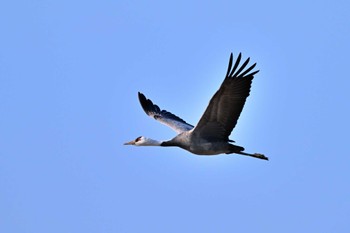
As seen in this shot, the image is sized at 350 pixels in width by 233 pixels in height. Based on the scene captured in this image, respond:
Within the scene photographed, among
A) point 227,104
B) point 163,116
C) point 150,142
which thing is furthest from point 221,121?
point 163,116

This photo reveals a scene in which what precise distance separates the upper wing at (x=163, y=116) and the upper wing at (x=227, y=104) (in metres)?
4.27

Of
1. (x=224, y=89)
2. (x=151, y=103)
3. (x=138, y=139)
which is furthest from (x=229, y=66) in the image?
(x=151, y=103)

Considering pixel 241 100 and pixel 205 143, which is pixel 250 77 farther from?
pixel 205 143

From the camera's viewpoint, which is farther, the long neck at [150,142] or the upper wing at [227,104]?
the long neck at [150,142]

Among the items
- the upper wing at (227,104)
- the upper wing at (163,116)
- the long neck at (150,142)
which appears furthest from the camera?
the upper wing at (163,116)

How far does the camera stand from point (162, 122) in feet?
108

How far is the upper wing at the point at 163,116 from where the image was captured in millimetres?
32188

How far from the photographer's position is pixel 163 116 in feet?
111

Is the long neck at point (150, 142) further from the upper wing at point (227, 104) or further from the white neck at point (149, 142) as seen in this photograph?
the upper wing at point (227, 104)

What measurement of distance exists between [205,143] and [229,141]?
2.64 ft

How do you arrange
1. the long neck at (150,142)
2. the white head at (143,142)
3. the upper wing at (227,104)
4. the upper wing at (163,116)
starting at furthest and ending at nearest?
the upper wing at (163,116) → the white head at (143,142) → the long neck at (150,142) → the upper wing at (227,104)

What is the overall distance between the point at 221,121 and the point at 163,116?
22.4ft

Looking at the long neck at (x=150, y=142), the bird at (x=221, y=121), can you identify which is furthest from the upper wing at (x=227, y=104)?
the long neck at (x=150, y=142)

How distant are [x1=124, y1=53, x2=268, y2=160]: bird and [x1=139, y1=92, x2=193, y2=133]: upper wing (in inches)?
84.6
